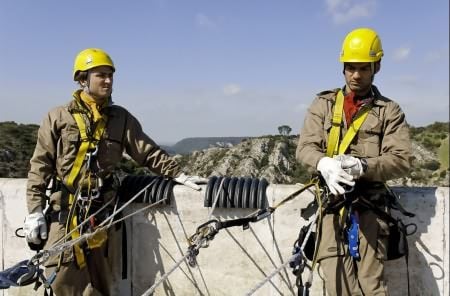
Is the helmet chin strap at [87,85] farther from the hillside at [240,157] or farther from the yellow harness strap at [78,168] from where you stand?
the hillside at [240,157]

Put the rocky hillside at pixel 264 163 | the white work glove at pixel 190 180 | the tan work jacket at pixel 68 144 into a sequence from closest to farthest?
the tan work jacket at pixel 68 144 < the white work glove at pixel 190 180 < the rocky hillside at pixel 264 163

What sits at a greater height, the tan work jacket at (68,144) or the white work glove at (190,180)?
the tan work jacket at (68,144)

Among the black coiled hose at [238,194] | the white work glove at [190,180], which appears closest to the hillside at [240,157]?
the white work glove at [190,180]

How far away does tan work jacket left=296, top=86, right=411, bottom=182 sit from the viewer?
3.05m

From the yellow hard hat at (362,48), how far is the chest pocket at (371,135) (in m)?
0.42

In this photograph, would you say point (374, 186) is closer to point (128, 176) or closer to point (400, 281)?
point (400, 281)

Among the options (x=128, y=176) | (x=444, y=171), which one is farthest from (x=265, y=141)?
(x=128, y=176)

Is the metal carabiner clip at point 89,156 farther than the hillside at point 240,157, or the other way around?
the hillside at point 240,157

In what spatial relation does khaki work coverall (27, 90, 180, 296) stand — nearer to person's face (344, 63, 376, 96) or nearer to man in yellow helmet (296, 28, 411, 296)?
man in yellow helmet (296, 28, 411, 296)

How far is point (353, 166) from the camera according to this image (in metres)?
2.94

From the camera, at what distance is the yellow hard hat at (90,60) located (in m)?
3.79

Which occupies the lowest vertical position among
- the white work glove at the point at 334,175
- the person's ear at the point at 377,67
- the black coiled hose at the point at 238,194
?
the black coiled hose at the point at 238,194

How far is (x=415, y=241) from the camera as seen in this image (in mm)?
3717

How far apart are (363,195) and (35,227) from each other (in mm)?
2616
